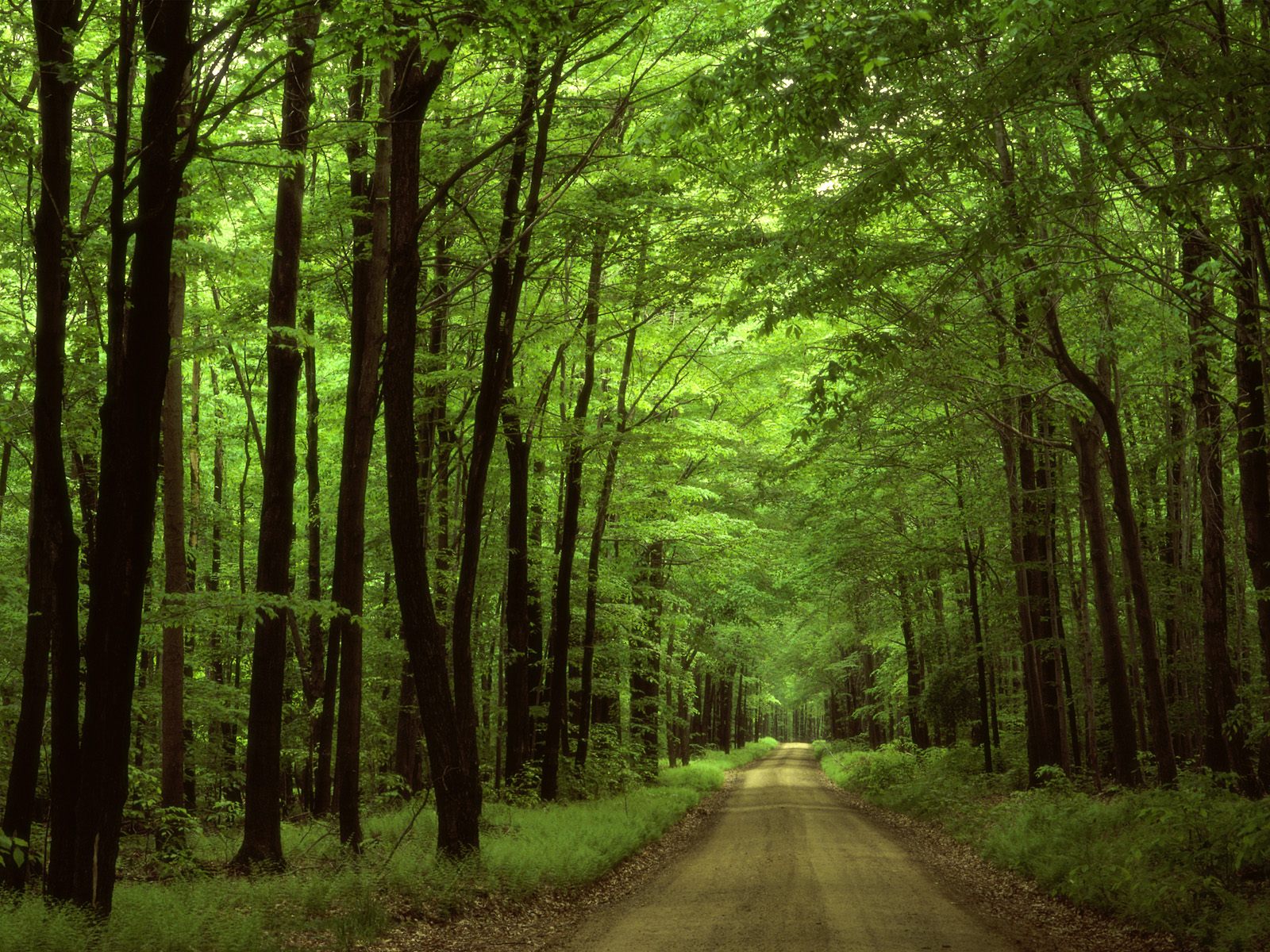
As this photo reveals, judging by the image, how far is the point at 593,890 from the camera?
1168 cm

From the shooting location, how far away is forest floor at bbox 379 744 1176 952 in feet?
27.5

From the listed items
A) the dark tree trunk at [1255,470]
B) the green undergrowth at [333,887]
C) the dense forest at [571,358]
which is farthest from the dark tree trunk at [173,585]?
the dark tree trunk at [1255,470]

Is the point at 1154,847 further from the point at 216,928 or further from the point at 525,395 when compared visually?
the point at 525,395

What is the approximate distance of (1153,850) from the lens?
31.7 feet

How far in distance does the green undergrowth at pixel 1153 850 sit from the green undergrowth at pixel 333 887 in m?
5.57

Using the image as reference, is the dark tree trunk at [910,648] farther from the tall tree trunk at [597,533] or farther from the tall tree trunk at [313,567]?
the tall tree trunk at [313,567]

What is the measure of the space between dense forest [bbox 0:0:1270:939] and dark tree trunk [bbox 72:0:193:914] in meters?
0.03

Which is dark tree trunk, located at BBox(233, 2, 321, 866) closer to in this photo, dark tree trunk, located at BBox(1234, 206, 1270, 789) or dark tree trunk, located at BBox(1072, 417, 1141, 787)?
dark tree trunk, located at BBox(1234, 206, 1270, 789)

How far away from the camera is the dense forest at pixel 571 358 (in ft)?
23.5

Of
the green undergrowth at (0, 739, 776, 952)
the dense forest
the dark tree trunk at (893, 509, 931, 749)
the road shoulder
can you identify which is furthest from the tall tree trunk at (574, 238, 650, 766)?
the dark tree trunk at (893, 509, 931, 749)

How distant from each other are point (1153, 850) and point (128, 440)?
10.3 metres

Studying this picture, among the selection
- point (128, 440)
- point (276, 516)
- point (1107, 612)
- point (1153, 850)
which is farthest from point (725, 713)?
point (128, 440)

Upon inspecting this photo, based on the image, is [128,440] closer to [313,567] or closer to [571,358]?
[313,567]

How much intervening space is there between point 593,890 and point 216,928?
17.7ft
